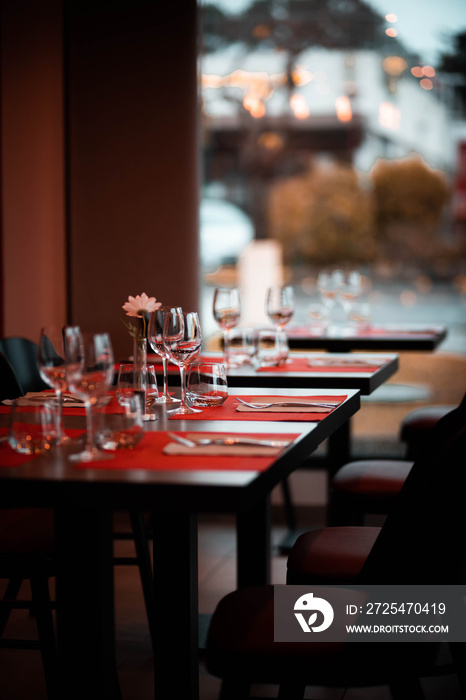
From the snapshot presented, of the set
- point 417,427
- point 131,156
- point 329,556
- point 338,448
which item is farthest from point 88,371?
point 131,156

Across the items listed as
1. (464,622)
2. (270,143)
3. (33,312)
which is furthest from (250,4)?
(464,622)

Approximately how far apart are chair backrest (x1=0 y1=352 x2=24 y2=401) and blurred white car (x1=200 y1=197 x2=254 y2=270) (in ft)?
7.30

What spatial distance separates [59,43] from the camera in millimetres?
4445

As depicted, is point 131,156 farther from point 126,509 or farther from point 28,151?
point 126,509

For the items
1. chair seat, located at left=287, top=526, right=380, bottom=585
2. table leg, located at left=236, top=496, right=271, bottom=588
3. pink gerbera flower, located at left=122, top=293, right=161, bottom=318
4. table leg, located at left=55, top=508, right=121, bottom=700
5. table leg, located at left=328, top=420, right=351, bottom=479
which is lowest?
table leg, located at left=236, top=496, right=271, bottom=588

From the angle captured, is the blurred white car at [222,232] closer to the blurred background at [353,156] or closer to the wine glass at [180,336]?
the blurred background at [353,156]

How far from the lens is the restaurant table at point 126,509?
136 centimetres

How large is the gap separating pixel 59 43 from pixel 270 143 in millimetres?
1197

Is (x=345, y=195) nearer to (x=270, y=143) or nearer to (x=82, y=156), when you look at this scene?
(x=270, y=143)

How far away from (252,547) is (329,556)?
75 cm

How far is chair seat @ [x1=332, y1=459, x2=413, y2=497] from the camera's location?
2.62 m

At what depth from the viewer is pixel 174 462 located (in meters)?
1.53

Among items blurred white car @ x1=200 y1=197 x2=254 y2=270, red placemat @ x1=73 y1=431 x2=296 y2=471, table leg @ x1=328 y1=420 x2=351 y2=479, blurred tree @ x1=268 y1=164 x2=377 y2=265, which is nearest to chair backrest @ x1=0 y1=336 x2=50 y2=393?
table leg @ x1=328 y1=420 x2=351 y2=479

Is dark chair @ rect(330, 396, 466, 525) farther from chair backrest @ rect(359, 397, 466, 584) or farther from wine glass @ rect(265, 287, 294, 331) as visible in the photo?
chair backrest @ rect(359, 397, 466, 584)
